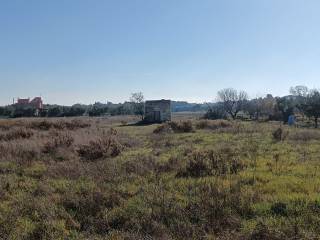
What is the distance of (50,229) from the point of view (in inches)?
268

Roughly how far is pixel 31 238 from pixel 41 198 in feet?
8.37

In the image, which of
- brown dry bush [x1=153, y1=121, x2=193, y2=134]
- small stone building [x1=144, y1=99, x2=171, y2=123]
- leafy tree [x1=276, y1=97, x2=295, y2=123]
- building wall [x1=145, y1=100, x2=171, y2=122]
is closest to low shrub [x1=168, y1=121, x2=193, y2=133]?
brown dry bush [x1=153, y1=121, x2=193, y2=134]

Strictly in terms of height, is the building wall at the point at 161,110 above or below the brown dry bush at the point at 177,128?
above

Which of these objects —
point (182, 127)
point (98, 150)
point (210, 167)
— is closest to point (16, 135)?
point (98, 150)


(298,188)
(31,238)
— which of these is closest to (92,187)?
(31,238)

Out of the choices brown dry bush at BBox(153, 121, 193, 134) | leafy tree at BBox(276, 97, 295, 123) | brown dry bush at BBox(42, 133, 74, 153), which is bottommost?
brown dry bush at BBox(153, 121, 193, 134)

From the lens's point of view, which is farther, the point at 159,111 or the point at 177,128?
the point at 159,111

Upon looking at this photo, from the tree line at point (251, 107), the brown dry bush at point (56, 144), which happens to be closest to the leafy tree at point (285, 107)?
the tree line at point (251, 107)

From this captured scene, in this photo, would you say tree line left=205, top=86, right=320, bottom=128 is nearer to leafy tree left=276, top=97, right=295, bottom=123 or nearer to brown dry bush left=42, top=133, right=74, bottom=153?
leafy tree left=276, top=97, right=295, bottom=123

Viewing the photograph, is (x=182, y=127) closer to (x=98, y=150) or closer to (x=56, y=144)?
(x=56, y=144)

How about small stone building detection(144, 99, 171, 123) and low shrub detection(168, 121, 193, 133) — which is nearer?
low shrub detection(168, 121, 193, 133)

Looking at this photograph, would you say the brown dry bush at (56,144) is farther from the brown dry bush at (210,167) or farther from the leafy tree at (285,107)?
the leafy tree at (285,107)

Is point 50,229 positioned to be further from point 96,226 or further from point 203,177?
point 203,177

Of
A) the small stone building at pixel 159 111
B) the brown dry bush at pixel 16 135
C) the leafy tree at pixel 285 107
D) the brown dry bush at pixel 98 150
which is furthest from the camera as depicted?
the leafy tree at pixel 285 107
